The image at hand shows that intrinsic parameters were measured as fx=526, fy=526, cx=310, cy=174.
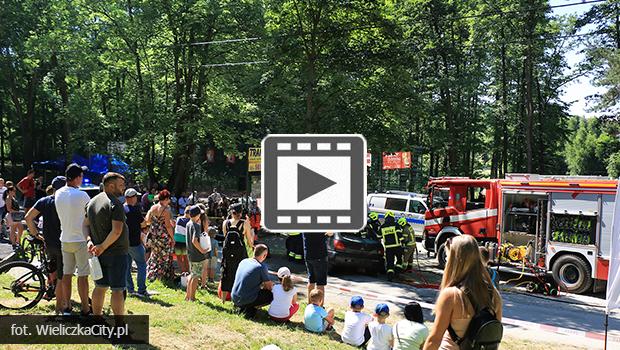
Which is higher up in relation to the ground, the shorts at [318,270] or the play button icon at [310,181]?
the play button icon at [310,181]

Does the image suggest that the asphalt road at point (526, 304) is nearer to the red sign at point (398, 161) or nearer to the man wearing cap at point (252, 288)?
the man wearing cap at point (252, 288)

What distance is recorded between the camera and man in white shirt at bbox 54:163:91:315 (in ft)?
20.1

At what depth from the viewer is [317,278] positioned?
788 centimetres

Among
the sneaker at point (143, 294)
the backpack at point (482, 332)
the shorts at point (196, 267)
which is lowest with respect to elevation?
the sneaker at point (143, 294)

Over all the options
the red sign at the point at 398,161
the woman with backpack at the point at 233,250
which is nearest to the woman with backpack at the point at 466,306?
the woman with backpack at the point at 233,250

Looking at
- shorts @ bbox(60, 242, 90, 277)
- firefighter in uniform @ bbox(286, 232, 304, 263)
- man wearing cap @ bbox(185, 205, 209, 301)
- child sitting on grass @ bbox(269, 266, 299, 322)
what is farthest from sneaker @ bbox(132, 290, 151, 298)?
firefighter in uniform @ bbox(286, 232, 304, 263)

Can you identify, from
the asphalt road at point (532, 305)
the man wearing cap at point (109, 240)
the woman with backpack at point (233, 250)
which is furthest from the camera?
the asphalt road at point (532, 305)

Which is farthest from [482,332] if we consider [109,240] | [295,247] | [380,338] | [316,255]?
[295,247]

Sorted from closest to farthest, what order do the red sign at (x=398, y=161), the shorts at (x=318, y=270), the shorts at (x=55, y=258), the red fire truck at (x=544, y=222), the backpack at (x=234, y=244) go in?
1. the shorts at (x=55, y=258)
2. the shorts at (x=318, y=270)
3. the backpack at (x=234, y=244)
4. the red fire truck at (x=544, y=222)
5. the red sign at (x=398, y=161)

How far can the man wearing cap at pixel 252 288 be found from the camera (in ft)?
24.7

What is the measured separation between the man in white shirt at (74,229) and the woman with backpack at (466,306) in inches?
174

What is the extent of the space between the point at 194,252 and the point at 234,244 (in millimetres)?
728

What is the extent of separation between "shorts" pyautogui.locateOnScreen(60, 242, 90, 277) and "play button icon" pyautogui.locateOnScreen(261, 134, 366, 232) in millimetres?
2911

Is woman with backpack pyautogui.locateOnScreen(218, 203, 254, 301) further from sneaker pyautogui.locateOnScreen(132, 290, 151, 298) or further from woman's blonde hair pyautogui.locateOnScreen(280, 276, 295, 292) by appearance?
woman's blonde hair pyautogui.locateOnScreen(280, 276, 295, 292)
